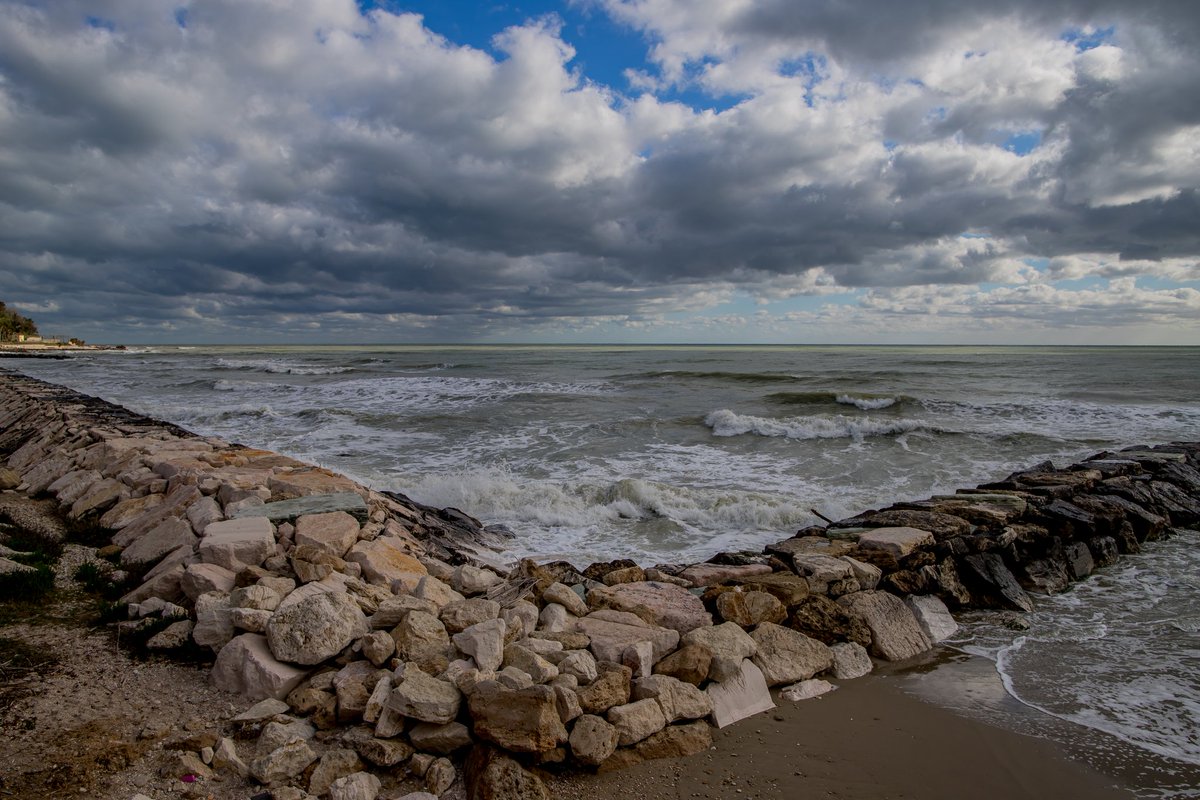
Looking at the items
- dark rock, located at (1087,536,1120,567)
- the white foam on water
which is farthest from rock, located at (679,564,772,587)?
the white foam on water

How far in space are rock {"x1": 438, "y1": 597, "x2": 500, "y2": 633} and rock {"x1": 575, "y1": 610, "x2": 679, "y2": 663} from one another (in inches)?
22.8

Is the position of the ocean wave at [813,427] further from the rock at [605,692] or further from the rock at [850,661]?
the rock at [605,692]

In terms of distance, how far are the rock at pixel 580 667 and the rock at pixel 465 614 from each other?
72 cm

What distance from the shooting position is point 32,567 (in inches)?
200

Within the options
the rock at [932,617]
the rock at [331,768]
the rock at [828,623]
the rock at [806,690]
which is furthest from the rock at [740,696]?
the rock at [331,768]

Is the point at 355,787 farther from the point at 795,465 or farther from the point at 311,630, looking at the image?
the point at 795,465

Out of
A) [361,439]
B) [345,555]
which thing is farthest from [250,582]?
[361,439]

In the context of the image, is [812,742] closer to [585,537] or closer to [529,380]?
[585,537]

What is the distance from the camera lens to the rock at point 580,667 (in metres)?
3.54

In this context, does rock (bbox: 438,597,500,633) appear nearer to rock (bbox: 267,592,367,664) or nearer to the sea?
rock (bbox: 267,592,367,664)

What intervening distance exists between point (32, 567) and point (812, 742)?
5819mm

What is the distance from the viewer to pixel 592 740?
3.24m

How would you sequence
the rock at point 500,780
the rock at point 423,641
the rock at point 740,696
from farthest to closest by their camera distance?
the rock at point 740,696
the rock at point 423,641
the rock at point 500,780

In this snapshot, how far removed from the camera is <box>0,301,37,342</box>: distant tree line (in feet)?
286
